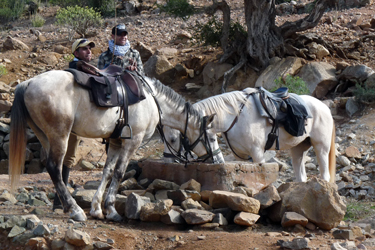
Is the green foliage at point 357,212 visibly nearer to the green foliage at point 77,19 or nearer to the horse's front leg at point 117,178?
the horse's front leg at point 117,178

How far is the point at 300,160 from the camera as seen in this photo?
26.4ft

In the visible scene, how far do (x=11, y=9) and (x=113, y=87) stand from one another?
23474 mm

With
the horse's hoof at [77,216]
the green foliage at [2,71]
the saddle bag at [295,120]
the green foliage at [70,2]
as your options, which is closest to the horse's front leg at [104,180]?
the horse's hoof at [77,216]

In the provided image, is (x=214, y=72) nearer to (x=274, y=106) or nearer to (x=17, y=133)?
(x=274, y=106)

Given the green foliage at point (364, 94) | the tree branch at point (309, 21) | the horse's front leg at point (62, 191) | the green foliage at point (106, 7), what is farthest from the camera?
Answer: the green foliage at point (106, 7)

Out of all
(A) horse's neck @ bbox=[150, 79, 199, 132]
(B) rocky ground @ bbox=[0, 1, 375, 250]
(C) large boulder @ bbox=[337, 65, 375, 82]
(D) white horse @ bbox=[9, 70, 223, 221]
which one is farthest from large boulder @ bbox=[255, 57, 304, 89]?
(D) white horse @ bbox=[9, 70, 223, 221]

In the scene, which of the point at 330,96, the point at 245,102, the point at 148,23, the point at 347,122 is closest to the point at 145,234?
the point at 245,102

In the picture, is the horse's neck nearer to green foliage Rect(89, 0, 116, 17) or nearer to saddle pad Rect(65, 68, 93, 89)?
saddle pad Rect(65, 68, 93, 89)

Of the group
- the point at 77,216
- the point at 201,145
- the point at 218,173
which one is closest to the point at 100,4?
the point at 201,145

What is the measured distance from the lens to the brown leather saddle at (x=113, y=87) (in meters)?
5.33

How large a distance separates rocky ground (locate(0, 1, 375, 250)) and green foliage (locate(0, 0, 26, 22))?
1.18 meters

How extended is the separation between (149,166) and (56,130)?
2.06 meters

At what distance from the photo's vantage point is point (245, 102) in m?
7.34

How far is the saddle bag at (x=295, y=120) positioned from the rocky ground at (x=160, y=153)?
5.36 feet
